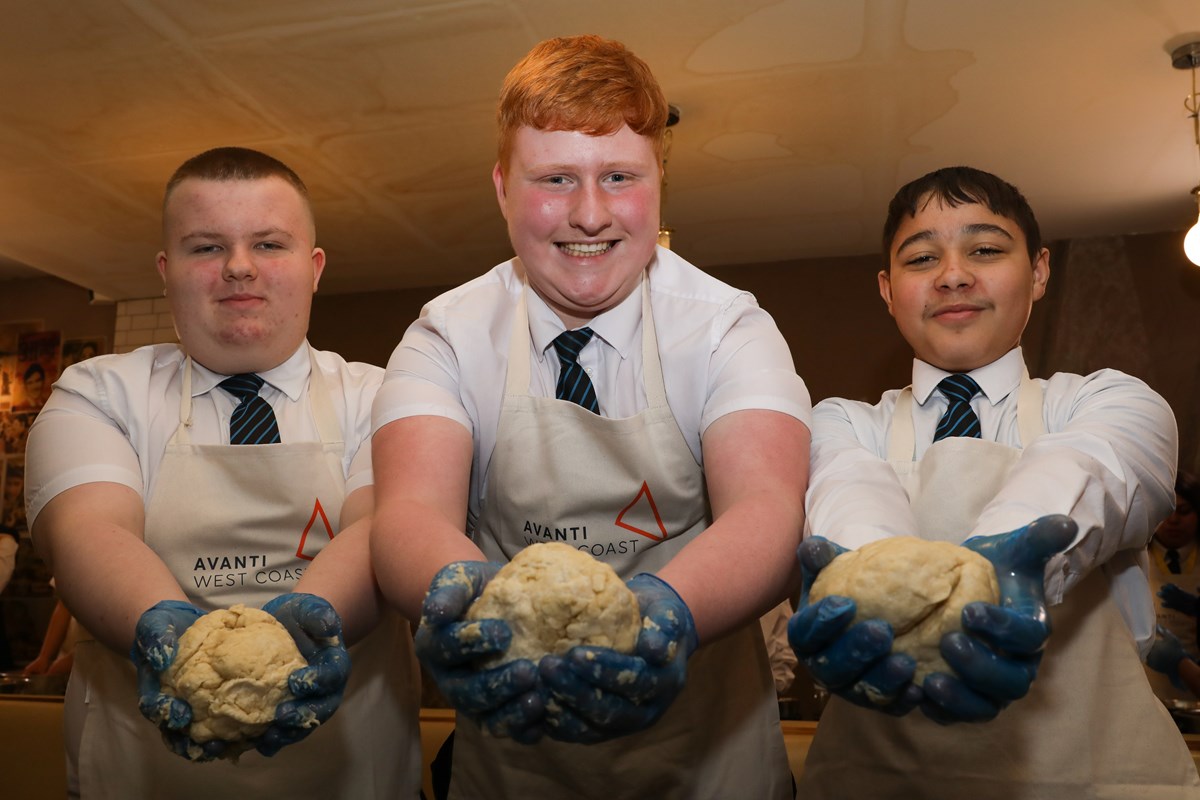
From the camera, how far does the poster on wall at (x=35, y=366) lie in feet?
23.6

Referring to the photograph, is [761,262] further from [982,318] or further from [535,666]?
[535,666]

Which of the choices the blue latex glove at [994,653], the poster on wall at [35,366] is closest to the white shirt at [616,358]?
the blue latex glove at [994,653]

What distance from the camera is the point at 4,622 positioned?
275 inches

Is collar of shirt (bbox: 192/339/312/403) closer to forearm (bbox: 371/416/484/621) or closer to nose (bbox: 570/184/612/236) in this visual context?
forearm (bbox: 371/416/484/621)

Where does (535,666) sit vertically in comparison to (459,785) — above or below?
above

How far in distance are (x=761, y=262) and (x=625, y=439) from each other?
5.15 metres

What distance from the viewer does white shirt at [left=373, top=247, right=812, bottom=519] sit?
54.6 inches

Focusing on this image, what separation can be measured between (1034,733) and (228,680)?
3.48 feet

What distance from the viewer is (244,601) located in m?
1.60

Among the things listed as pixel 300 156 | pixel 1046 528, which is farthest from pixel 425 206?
pixel 1046 528

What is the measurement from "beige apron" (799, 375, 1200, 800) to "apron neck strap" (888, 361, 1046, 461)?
6 centimetres

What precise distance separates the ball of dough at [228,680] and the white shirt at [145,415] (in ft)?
1.47

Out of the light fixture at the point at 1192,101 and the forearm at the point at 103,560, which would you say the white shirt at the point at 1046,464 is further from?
the light fixture at the point at 1192,101

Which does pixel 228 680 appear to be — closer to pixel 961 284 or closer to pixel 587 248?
pixel 587 248
